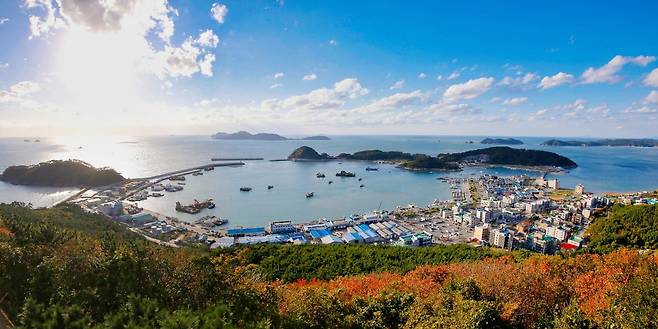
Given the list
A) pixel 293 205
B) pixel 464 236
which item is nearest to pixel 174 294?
pixel 464 236

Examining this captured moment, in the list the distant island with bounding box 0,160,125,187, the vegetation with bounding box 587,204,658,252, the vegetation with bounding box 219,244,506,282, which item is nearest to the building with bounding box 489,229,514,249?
the vegetation with bounding box 587,204,658,252

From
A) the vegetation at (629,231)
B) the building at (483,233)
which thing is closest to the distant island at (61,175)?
the building at (483,233)

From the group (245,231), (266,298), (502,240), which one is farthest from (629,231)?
(245,231)

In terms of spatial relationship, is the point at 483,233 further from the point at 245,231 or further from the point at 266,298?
the point at 266,298

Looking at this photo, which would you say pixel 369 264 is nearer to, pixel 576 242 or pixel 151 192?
pixel 576 242

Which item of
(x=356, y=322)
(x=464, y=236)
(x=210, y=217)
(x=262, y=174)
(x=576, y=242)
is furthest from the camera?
(x=262, y=174)

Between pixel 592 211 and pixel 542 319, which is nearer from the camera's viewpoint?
pixel 542 319

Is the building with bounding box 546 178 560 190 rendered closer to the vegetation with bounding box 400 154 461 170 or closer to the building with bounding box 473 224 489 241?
the vegetation with bounding box 400 154 461 170
